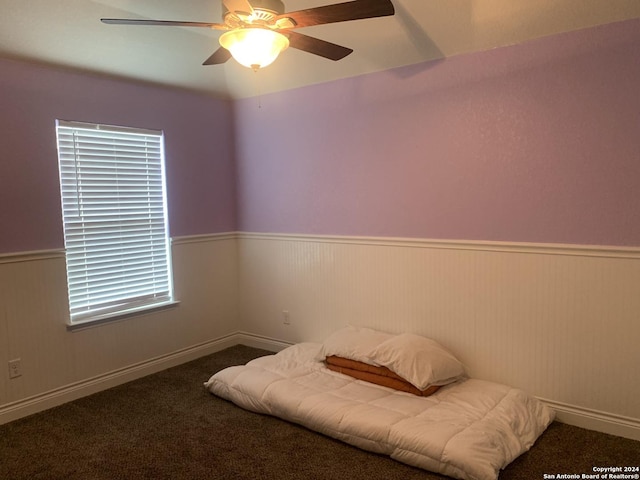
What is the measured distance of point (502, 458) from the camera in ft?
8.12

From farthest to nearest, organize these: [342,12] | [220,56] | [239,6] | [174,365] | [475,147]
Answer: [174,365]
[475,147]
[220,56]
[342,12]
[239,6]

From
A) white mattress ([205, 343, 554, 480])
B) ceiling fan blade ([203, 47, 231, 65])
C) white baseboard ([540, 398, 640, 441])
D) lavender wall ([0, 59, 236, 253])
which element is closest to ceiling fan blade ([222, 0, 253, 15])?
ceiling fan blade ([203, 47, 231, 65])

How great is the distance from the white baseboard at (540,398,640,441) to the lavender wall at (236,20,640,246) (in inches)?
40.7

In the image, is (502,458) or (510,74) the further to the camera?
(510,74)

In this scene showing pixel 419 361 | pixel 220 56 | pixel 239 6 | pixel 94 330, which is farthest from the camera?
pixel 94 330

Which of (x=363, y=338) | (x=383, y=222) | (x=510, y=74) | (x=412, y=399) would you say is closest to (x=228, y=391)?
(x=363, y=338)

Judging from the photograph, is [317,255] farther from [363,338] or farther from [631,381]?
[631,381]

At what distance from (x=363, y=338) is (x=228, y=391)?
1.04 meters

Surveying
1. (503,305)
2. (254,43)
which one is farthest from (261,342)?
(254,43)

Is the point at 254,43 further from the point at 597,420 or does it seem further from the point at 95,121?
the point at 597,420

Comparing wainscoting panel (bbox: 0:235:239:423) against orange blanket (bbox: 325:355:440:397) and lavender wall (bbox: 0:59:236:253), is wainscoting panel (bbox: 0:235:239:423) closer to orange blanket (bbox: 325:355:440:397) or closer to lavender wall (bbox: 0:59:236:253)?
lavender wall (bbox: 0:59:236:253)

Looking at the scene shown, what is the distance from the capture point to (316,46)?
250 centimetres

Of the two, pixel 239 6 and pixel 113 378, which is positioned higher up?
pixel 239 6

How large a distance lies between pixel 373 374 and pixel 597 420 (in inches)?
54.2
